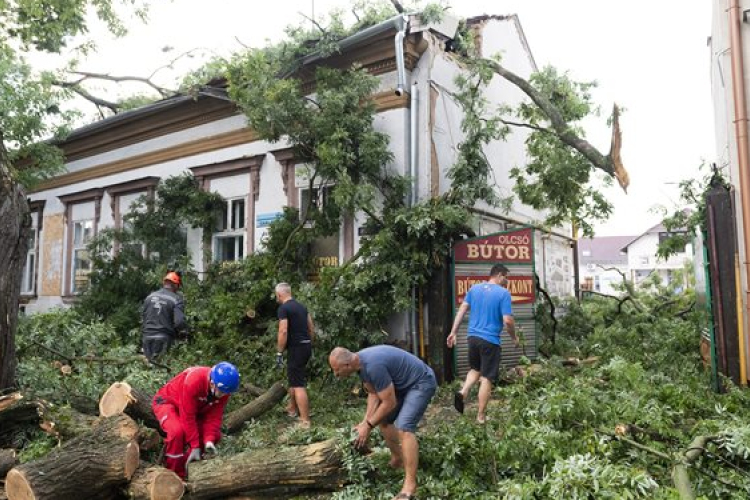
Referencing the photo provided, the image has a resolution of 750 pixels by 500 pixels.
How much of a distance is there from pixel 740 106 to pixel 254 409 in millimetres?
6527

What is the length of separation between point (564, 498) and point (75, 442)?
145 inches

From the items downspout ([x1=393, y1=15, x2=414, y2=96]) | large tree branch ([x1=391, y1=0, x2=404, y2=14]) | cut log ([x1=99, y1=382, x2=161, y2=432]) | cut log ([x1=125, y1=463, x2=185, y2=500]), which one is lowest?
cut log ([x1=125, y1=463, x2=185, y2=500])

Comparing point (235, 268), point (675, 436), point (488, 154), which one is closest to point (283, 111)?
point (235, 268)

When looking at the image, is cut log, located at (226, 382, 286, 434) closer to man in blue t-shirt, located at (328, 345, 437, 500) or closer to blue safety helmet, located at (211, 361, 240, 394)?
blue safety helmet, located at (211, 361, 240, 394)

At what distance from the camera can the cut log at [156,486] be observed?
425 centimetres

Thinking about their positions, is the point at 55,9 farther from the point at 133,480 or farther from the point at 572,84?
the point at 133,480

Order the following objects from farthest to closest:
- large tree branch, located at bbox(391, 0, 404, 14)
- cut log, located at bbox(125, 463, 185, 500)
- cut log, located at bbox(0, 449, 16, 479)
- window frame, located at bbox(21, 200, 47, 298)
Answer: window frame, located at bbox(21, 200, 47, 298)
large tree branch, located at bbox(391, 0, 404, 14)
cut log, located at bbox(0, 449, 16, 479)
cut log, located at bbox(125, 463, 185, 500)

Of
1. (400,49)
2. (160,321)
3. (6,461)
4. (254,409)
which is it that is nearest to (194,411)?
(6,461)

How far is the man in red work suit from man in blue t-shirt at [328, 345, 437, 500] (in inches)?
41.8

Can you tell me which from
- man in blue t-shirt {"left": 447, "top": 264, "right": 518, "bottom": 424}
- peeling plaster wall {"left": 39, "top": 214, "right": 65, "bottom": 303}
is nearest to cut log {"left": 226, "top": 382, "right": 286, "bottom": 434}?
man in blue t-shirt {"left": 447, "top": 264, "right": 518, "bottom": 424}

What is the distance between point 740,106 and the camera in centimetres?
654

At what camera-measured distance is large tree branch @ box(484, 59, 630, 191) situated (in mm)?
9156

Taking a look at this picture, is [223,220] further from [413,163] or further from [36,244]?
[36,244]

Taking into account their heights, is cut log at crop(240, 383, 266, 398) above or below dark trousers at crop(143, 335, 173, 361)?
below
